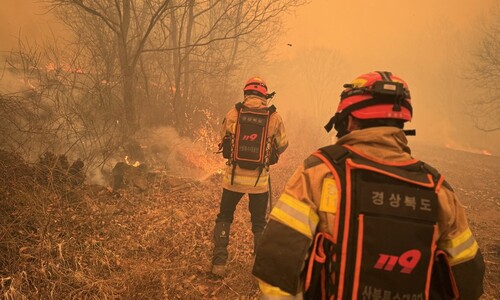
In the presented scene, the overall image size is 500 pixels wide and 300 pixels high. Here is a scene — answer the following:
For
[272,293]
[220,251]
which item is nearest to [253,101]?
[220,251]

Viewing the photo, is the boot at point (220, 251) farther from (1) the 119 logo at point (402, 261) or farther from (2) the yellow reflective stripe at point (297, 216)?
(1) the 119 logo at point (402, 261)

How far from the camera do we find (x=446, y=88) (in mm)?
39469

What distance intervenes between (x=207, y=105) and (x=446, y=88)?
127 ft

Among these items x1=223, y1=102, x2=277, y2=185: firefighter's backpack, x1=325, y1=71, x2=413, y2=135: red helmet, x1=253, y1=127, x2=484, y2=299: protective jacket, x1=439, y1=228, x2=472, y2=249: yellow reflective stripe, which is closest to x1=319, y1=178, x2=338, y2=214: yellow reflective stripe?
x1=253, y1=127, x2=484, y2=299: protective jacket

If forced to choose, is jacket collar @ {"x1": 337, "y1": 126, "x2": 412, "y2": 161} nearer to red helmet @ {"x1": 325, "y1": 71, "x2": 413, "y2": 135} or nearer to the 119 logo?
red helmet @ {"x1": 325, "y1": 71, "x2": 413, "y2": 135}

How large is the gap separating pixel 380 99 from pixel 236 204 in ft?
9.33

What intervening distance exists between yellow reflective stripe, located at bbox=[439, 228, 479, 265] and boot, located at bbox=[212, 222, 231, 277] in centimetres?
280

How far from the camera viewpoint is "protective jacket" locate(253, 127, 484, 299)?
1.51 meters

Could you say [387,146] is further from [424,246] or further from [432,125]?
[432,125]

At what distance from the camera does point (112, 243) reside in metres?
4.03

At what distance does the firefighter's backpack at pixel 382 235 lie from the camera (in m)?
1.45

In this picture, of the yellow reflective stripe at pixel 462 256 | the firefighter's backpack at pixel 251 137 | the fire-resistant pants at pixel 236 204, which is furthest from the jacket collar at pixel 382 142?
the fire-resistant pants at pixel 236 204

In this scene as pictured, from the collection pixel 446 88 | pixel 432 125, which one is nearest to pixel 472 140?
pixel 432 125

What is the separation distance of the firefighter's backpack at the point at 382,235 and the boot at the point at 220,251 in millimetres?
2602
